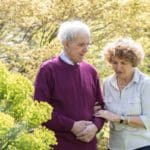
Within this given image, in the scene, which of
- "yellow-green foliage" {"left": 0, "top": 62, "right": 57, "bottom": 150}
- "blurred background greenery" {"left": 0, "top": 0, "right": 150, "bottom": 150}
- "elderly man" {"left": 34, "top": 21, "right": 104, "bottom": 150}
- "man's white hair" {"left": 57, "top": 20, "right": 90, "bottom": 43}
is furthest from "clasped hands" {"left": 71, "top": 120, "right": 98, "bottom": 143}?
"blurred background greenery" {"left": 0, "top": 0, "right": 150, "bottom": 150}

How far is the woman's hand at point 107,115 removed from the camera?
4078 millimetres

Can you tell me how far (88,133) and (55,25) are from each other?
10.7 ft

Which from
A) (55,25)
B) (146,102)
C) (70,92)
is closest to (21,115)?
(70,92)

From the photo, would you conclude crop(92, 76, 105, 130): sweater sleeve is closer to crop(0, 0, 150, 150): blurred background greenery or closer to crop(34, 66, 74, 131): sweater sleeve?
crop(34, 66, 74, 131): sweater sleeve

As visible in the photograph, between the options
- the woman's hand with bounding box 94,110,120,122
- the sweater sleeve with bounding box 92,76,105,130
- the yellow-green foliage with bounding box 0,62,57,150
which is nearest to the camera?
the yellow-green foliage with bounding box 0,62,57,150

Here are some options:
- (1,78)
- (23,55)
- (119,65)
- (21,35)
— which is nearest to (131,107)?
(119,65)

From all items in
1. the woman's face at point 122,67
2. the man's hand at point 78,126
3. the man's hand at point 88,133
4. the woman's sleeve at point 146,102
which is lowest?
the man's hand at point 88,133

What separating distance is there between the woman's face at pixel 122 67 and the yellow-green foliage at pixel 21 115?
1.05 metres

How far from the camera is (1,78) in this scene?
3.05 meters

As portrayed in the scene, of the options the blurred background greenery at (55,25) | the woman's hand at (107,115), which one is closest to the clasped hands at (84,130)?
the woman's hand at (107,115)

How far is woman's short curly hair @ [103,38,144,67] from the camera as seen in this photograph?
402 cm

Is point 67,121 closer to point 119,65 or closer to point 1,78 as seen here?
point 119,65

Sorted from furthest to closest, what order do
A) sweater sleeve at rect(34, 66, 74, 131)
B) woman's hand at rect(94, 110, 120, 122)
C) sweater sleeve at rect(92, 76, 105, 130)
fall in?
1. sweater sleeve at rect(92, 76, 105, 130)
2. woman's hand at rect(94, 110, 120, 122)
3. sweater sleeve at rect(34, 66, 74, 131)

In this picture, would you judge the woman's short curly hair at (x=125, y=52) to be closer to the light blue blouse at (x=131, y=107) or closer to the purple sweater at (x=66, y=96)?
the light blue blouse at (x=131, y=107)
